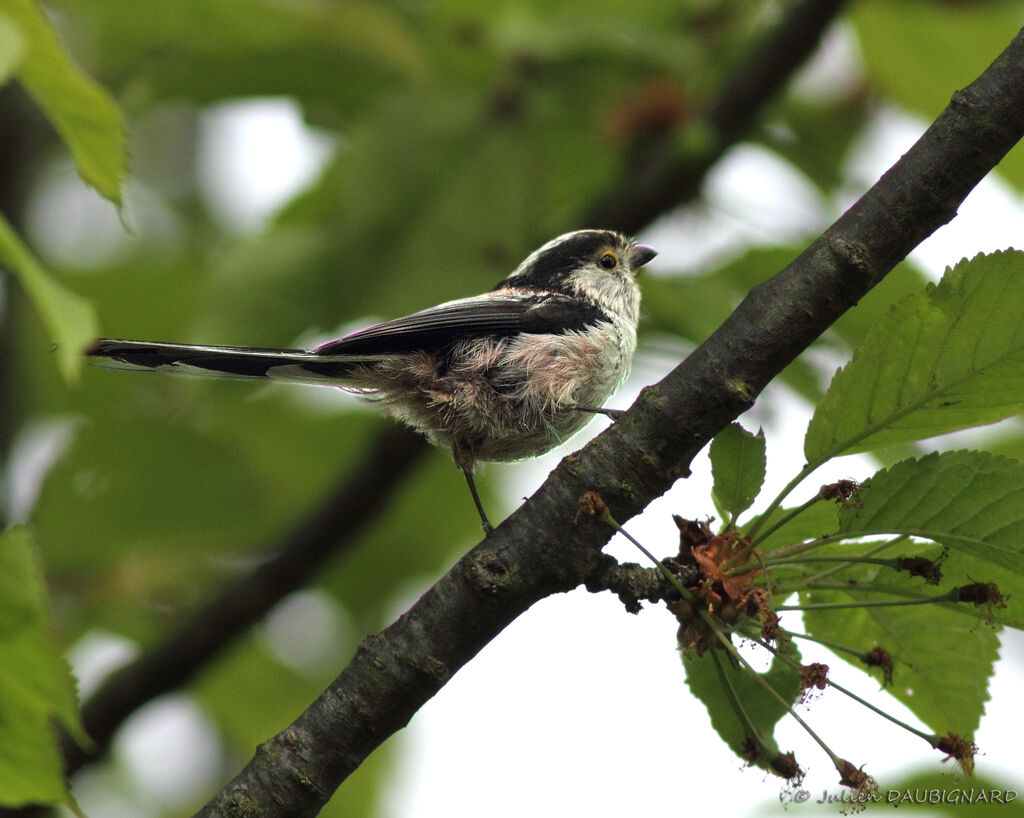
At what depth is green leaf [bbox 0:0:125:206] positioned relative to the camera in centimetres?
194

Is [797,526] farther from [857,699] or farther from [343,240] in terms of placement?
[343,240]

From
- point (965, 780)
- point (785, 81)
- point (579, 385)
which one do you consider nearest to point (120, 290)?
point (579, 385)

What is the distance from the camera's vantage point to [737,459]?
2674 mm

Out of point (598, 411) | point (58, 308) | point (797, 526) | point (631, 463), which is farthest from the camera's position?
point (598, 411)

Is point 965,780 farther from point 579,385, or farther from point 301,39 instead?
point 301,39

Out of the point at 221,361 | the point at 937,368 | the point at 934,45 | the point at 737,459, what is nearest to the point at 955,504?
the point at 937,368

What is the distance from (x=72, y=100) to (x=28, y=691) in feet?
3.62

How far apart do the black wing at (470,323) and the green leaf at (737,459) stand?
172 cm

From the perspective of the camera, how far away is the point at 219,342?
431cm

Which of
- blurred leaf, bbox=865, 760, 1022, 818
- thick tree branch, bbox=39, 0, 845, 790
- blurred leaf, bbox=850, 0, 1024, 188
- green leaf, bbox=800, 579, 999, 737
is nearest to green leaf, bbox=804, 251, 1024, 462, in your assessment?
green leaf, bbox=800, 579, 999, 737

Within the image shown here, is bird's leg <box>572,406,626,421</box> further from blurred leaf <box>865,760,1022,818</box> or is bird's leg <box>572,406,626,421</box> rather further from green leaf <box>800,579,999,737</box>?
blurred leaf <box>865,760,1022,818</box>

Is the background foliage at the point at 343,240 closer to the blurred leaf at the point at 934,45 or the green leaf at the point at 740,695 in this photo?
the blurred leaf at the point at 934,45

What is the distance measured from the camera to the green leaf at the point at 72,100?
1.94 meters

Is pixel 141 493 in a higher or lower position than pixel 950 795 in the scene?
higher
